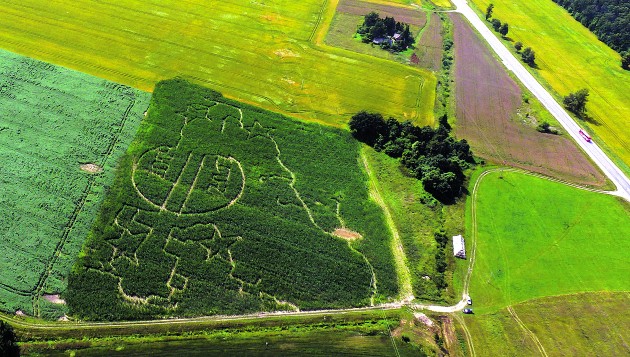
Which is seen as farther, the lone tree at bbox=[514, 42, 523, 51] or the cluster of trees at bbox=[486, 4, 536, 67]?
the lone tree at bbox=[514, 42, 523, 51]

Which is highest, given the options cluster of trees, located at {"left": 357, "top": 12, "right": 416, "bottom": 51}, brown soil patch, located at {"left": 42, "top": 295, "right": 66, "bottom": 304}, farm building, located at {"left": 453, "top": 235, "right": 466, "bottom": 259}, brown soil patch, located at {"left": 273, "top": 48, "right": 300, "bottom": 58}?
cluster of trees, located at {"left": 357, "top": 12, "right": 416, "bottom": 51}

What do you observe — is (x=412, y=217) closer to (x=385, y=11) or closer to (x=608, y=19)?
(x=385, y=11)

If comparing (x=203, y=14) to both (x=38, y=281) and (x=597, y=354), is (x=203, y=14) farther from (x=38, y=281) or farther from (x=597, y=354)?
(x=597, y=354)

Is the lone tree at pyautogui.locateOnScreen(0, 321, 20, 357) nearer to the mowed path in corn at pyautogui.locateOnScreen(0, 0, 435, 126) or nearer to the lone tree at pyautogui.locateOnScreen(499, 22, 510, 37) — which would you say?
the mowed path in corn at pyautogui.locateOnScreen(0, 0, 435, 126)

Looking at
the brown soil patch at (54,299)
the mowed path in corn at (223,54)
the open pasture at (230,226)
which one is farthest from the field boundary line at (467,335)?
the brown soil patch at (54,299)

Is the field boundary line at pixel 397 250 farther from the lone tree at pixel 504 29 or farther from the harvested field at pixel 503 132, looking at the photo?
the lone tree at pixel 504 29

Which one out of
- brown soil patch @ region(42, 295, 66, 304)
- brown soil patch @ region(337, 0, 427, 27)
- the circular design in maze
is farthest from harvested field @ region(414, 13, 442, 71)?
brown soil patch @ region(42, 295, 66, 304)
